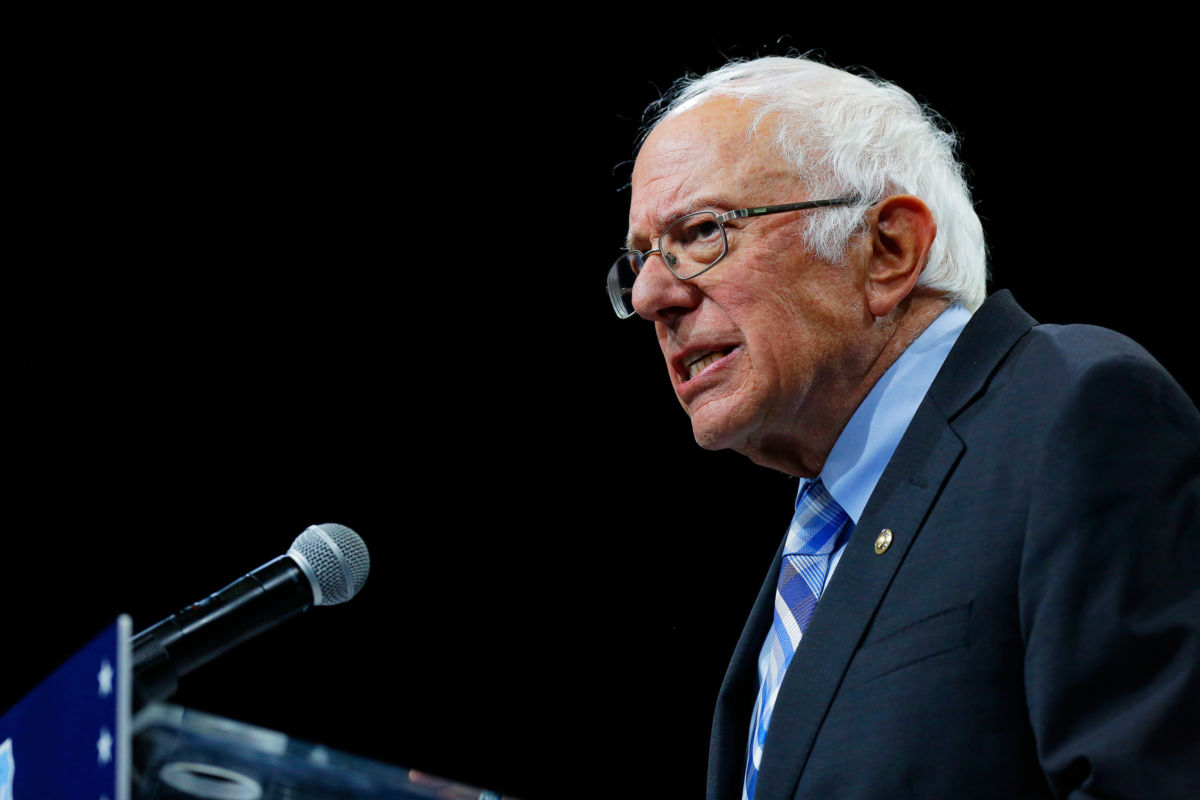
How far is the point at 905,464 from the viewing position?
1.57 meters

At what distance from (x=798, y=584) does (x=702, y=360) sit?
0.43m

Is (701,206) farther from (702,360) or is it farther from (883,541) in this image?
(883,541)

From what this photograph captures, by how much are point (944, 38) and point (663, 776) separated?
221 cm

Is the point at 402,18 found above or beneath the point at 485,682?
above

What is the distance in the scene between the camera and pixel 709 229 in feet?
6.33

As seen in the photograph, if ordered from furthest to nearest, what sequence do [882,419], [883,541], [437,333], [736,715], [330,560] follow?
1. [437,333]
2. [736,715]
3. [882,419]
4. [883,541]
5. [330,560]

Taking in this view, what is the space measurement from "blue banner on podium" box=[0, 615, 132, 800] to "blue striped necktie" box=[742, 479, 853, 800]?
1.12 m

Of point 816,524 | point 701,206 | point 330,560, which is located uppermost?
point 701,206

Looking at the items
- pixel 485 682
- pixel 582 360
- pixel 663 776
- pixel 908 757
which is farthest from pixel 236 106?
pixel 908 757

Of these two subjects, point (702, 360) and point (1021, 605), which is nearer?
point (1021, 605)

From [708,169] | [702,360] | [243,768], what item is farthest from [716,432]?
[243,768]

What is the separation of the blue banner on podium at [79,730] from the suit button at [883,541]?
104cm

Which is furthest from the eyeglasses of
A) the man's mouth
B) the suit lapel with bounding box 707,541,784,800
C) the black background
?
the black background

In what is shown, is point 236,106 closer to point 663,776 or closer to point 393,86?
point 393,86
